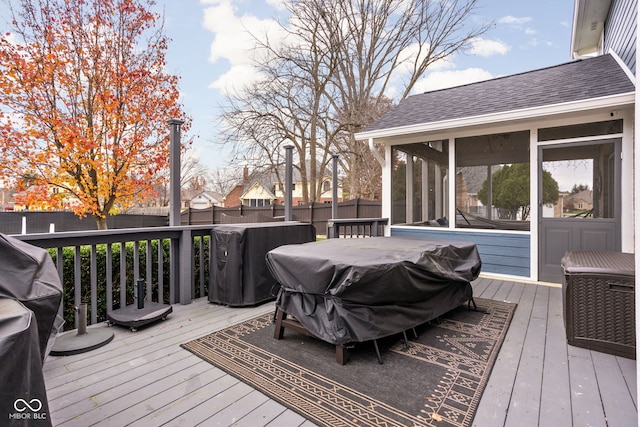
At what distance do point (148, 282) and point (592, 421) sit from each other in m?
3.46

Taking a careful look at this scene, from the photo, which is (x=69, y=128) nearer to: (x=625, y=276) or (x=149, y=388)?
(x=149, y=388)

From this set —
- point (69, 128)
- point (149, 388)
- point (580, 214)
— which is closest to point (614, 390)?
point (149, 388)

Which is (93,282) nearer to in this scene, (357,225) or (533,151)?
(357,225)

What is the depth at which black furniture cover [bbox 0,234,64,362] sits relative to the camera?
1.23 metres

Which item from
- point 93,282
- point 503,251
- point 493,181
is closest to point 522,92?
point 493,181

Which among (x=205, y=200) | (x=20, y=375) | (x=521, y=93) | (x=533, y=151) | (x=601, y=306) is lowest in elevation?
(x=601, y=306)

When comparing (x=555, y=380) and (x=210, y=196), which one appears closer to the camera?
(x=555, y=380)

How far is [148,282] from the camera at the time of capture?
3270mm

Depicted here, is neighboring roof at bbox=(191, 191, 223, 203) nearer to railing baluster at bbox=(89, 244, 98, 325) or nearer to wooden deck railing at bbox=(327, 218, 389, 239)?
wooden deck railing at bbox=(327, 218, 389, 239)

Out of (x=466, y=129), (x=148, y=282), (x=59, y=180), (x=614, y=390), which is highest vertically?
(x=466, y=129)

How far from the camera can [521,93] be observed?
4949 millimetres

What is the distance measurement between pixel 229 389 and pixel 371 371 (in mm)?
879

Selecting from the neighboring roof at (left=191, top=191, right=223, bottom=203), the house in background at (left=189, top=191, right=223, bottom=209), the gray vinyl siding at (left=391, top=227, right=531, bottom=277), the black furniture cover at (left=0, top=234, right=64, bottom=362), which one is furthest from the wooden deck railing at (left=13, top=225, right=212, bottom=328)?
the house in background at (left=189, top=191, right=223, bottom=209)

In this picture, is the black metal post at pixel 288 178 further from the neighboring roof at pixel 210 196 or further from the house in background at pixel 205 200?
the house in background at pixel 205 200
